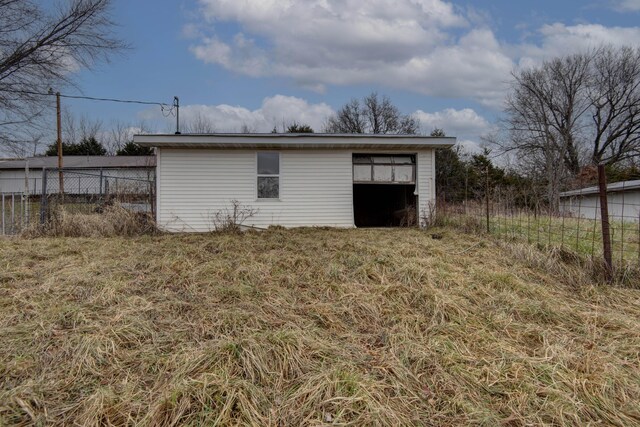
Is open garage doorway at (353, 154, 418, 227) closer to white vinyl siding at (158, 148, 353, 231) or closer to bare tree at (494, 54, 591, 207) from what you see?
white vinyl siding at (158, 148, 353, 231)

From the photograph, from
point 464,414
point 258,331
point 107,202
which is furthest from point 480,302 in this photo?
point 107,202

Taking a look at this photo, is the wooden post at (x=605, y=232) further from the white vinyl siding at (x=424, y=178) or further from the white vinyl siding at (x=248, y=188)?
the white vinyl siding at (x=248, y=188)

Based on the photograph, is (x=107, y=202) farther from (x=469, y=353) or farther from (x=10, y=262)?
(x=469, y=353)

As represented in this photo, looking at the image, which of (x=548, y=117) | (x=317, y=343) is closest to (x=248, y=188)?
(x=317, y=343)

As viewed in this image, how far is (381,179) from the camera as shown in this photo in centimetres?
996

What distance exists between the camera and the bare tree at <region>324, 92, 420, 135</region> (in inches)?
1259

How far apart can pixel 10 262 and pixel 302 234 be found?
4.86m

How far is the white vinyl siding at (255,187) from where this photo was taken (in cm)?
923

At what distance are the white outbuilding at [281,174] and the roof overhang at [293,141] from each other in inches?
0.8

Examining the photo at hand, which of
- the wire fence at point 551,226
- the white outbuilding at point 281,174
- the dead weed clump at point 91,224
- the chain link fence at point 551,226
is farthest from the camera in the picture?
the white outbuilding at point 281,174

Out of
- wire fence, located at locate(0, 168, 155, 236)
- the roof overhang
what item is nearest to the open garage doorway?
the roof overhang

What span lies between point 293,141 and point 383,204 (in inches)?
196

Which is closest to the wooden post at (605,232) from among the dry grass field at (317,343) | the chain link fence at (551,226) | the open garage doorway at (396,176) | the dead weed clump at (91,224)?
the chain link fence at (551,226)

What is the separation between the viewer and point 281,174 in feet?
31.4
